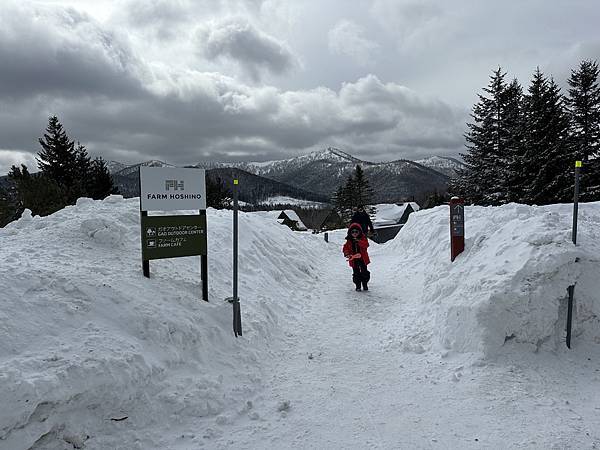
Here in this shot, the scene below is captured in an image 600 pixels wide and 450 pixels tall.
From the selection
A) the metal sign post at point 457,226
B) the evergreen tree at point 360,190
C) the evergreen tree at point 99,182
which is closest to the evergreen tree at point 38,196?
the evergreen tree at point 99,182

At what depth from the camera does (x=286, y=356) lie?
562 cm

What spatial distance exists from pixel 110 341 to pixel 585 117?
1344 inches

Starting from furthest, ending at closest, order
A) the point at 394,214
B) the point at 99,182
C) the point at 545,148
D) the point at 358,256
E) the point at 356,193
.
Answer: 1. the point at 394,214
2. the point at 356,193
3. the point at 99,182
4. the point at 545,148
5. the point at 358,256

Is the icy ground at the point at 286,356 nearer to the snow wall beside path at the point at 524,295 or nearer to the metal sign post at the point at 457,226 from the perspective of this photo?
the snow wall beside path at the point at 524,295

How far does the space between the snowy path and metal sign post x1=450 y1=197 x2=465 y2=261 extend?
7.71 feet

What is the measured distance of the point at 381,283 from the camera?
33.4ft

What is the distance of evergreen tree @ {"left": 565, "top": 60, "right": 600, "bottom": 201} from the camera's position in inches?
989

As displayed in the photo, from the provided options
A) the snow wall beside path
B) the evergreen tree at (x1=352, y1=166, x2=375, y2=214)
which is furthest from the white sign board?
the evergreen tree at (x1=352, y1=166, x2=375, y2=214)

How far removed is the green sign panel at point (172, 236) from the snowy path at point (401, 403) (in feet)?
7.61

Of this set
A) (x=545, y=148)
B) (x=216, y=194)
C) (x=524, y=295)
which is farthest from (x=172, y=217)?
(x=216, y=194)

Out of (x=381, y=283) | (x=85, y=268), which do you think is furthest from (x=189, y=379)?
(x=381, y=283)

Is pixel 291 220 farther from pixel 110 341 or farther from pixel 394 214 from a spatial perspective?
pixel 110 341

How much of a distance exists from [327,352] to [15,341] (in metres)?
3.96

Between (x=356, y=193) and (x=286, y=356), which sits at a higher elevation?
(x=356, y=193)
